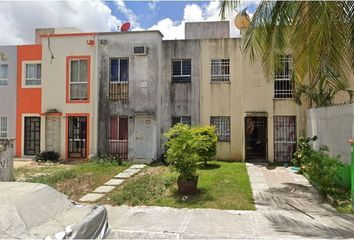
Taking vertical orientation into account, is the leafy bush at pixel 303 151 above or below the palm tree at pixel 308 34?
below

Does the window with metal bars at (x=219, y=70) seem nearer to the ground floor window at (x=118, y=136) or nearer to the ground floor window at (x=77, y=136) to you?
the ground floor window at (x=118, y=136)

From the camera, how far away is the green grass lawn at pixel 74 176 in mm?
12344

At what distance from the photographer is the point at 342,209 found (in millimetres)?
9242

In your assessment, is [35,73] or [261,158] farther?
[35,73]

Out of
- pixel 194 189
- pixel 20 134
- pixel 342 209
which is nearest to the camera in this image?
pixel 342 209

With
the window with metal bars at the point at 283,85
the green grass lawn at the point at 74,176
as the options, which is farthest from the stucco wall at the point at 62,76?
the window with metal bars at the point at 283,85

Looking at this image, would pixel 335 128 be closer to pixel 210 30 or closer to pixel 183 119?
pixel 183 119

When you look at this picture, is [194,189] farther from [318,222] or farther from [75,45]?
[75,45]

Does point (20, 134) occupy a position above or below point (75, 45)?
below

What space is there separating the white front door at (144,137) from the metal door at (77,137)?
9.91ft

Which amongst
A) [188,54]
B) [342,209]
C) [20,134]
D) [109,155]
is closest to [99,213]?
[342,209]

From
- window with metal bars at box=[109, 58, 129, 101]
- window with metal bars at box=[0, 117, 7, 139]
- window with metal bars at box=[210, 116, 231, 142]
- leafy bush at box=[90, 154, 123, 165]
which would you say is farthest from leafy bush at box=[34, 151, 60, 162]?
window with metal bars at box=[210, 116, 231, 142]

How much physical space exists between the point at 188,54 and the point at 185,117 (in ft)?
11.2

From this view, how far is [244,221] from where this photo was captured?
8484 millimetres
